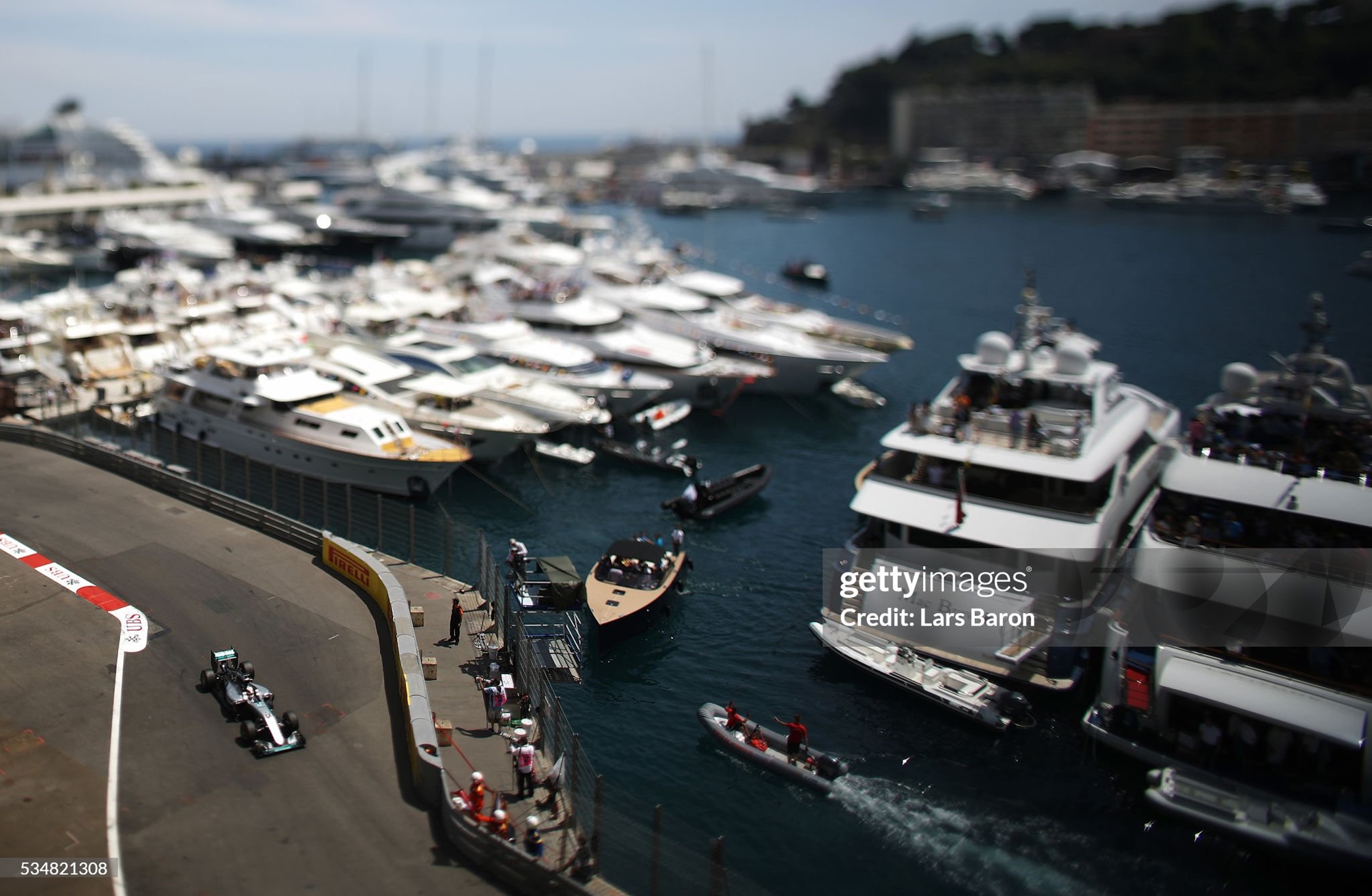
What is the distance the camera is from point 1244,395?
30.3 meters

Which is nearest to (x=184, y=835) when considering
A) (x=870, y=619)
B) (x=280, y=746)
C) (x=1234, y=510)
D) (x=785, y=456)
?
(x=280, y=746)

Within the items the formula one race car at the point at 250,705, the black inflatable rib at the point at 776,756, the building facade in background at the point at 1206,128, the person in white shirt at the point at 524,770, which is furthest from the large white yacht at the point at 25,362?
the building facade in background at the point at 1206,128

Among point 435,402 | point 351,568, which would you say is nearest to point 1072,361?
point 351,568

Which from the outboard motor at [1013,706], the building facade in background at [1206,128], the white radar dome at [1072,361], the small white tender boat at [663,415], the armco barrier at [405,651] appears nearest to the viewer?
the armco barrier at [405,651]

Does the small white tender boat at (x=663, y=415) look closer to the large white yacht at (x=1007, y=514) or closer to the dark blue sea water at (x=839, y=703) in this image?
the dark blue sea water at (x=839, y=703)

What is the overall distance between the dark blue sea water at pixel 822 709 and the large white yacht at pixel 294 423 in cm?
192

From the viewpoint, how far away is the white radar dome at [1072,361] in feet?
99.3

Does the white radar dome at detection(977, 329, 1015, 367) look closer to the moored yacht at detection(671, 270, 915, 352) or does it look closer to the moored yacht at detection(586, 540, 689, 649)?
the moored yacht at detection(586, 540, 689, 649)

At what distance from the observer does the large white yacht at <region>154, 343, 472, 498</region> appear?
1286 inches

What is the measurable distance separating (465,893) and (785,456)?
27.5m

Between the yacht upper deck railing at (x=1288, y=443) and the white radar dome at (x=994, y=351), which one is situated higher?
the white radar dome at (x=994, y=351)

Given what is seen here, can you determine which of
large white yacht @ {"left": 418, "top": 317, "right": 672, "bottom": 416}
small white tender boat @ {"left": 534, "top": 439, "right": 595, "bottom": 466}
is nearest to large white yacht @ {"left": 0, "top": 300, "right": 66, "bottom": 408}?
large white yacht @ {"left": 418, "top": 317, "right": 672, "bottom": 416}

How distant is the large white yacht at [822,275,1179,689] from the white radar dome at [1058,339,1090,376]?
0.12ft

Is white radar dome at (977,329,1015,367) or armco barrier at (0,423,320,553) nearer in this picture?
armco barrier at (0,423,320,553)
